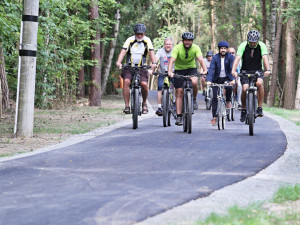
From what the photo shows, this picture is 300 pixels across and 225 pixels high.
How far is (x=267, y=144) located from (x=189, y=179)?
4.30 m

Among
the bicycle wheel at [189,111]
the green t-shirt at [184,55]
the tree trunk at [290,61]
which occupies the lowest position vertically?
the bicycle wheel at [189,111]

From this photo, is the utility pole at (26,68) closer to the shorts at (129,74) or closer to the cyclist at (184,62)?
the shorts at (129,74)

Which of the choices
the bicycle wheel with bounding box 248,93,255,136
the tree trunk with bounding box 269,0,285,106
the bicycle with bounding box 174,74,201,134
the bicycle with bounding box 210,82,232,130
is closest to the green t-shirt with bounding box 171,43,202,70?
the bicycle with bounding box 174,74,201,134

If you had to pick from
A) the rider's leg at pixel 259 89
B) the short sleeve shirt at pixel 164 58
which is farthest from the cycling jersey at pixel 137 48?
the rider's leg at pixel 259 89

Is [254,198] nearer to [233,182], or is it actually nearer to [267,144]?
[233,182]

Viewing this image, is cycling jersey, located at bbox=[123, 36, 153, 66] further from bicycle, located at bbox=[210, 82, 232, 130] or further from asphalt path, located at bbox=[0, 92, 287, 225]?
asphalt path, located at bbox=[0, 92, 287, 225]

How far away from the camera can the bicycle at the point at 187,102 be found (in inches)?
500

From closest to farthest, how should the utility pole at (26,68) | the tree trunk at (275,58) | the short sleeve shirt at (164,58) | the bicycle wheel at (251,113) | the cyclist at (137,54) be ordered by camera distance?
1. the utility pole at (26,68)
2. the bicycle wheel at (251,113)
3. the cyclist at (137,54)
4. the short sleeve shirt at (164,58)
5. the tree trunk at (275,58)

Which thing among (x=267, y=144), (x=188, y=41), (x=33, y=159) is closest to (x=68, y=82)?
(x=188, y=41)

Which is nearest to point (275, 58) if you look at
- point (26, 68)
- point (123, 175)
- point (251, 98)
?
point (251, 98)

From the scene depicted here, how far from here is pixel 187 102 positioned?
1275cm

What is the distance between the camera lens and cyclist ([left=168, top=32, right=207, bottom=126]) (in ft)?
41.8

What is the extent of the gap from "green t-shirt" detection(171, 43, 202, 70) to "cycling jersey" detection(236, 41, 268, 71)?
908 mm

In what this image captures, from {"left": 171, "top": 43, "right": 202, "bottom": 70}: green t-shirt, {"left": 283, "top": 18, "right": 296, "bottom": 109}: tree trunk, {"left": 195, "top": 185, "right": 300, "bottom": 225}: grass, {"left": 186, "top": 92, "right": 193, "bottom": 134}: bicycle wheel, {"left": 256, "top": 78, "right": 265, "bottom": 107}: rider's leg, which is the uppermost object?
{"left": 283, "top": 18, "right": 296, "bottom": 109}: tree trunk
